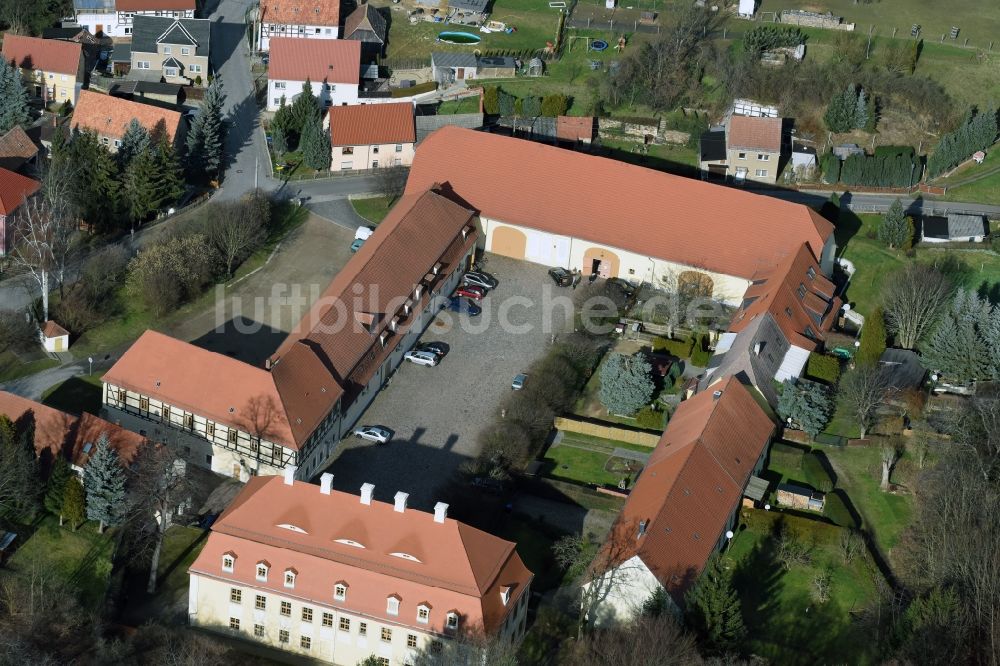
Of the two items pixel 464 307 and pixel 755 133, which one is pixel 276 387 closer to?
pixel 464 307

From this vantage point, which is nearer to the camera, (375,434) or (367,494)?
(367,494)

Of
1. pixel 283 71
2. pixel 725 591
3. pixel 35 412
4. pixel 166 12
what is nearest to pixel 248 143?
pixel 283 71

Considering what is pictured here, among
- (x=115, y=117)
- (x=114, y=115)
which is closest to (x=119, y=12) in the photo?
(x=114, y=115)

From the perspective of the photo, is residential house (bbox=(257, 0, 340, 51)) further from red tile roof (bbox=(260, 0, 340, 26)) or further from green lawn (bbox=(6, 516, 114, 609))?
green lawn (bbox=(6, 516, 114, 609))

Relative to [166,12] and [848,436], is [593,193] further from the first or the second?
[166,12]

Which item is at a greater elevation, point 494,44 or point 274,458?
point 494,44

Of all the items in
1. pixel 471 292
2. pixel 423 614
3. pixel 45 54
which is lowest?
pixel 423 614
